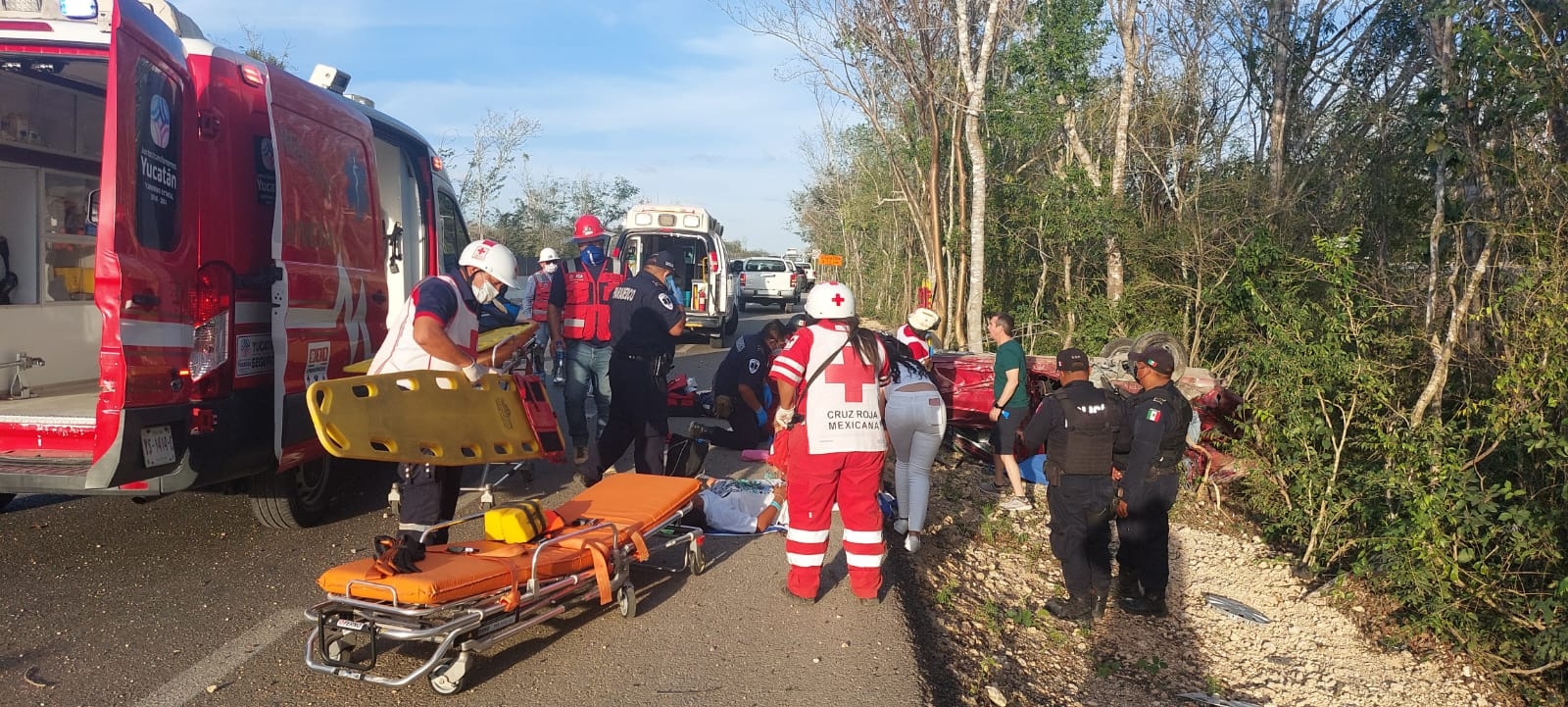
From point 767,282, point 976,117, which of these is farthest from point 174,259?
point 767,282

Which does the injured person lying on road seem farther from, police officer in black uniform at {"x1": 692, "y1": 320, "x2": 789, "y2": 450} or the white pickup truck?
the white pickup truck

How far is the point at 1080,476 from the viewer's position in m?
5.34

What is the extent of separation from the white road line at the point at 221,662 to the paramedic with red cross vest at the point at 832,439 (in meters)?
2.33

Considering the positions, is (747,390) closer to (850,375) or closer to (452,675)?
(850,375)

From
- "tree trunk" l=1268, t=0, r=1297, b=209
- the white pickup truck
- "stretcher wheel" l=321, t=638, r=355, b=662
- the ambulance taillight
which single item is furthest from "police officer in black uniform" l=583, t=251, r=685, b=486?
the white pickup truck

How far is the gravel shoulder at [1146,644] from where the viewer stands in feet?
16.1

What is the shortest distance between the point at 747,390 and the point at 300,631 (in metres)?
4.26

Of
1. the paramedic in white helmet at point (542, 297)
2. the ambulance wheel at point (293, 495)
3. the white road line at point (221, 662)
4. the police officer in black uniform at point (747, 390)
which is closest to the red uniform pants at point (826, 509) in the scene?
the white road line at point (221, 662)

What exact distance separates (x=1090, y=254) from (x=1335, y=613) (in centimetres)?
925

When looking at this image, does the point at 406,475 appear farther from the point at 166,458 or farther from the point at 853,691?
the point at 853,691

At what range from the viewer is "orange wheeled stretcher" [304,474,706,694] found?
3.46m

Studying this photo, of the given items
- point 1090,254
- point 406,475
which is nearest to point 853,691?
point 406,475

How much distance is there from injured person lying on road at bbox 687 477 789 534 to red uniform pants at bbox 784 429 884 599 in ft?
3.78

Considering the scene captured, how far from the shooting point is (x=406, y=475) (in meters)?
4.64
